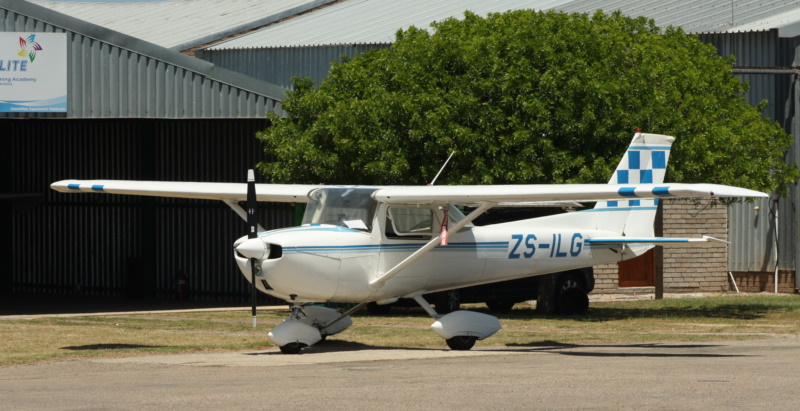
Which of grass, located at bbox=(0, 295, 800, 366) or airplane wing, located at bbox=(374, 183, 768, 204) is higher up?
airplane wing, located at bbox=(374, 183, 768, 204)

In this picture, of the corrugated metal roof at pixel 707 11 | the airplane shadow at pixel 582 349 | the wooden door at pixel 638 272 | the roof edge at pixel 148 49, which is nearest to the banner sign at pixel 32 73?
the roof edge at pixel 148 49

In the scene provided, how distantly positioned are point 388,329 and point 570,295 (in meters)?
4.95

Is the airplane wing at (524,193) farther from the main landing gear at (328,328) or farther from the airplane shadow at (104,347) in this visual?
the airplane shadow at (104,347)

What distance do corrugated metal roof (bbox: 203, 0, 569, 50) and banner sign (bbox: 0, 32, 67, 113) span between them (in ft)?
36.3

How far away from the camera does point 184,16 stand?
150 feet

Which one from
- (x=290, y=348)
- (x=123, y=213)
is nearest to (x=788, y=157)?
(x=123, y=213)

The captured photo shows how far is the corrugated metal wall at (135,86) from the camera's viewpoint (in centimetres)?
2434

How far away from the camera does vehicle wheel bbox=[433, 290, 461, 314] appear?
22.2 meters

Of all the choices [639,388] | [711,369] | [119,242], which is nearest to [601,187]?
[711,369]

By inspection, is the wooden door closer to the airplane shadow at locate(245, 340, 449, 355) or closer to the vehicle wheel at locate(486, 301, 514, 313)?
the vehicle wheel at locate(486, 301, 514, 313)

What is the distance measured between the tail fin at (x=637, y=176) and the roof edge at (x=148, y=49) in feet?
26.4

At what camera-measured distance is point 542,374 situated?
42.0 ft

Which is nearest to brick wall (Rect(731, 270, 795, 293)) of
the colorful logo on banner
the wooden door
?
the wooden door

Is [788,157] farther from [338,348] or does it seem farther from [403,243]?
[338,348]
